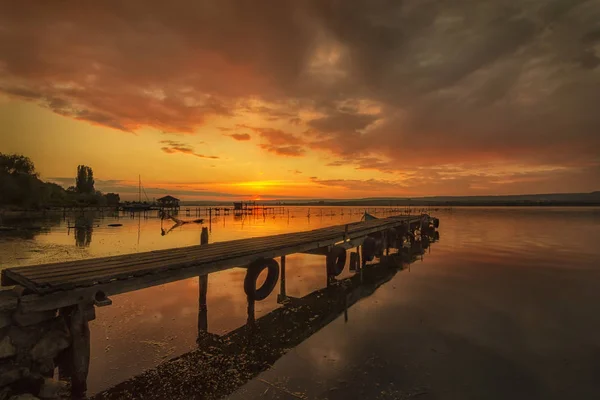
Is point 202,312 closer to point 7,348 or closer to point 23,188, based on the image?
point 7,348

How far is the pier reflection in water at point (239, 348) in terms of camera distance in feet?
20.7

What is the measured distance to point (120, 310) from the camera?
439 inches

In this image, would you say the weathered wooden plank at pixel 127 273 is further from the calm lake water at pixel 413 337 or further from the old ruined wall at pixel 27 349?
the calm lake water at pixel 413 337

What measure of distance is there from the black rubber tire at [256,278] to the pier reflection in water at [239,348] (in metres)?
0.32

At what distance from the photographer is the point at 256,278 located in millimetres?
10477

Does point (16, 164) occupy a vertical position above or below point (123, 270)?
above

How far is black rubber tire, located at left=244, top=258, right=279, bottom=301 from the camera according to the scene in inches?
409

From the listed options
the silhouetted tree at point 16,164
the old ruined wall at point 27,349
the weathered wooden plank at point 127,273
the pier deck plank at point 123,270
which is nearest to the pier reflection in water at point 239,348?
the old ruined wall at point 27,349

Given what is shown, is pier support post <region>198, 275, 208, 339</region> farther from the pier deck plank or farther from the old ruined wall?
the old ruined wall

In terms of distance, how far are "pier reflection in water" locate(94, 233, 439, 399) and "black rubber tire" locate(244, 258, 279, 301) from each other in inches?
12.5

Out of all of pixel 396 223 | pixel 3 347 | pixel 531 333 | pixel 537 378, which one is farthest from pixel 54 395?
pixel 396 223

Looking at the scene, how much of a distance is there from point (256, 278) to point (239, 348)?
2.63m

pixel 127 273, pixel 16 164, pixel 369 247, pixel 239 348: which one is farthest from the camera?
pixel 16 164

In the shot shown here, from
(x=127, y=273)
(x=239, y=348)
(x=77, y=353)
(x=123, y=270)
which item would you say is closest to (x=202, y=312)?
(x=239, y=348)
